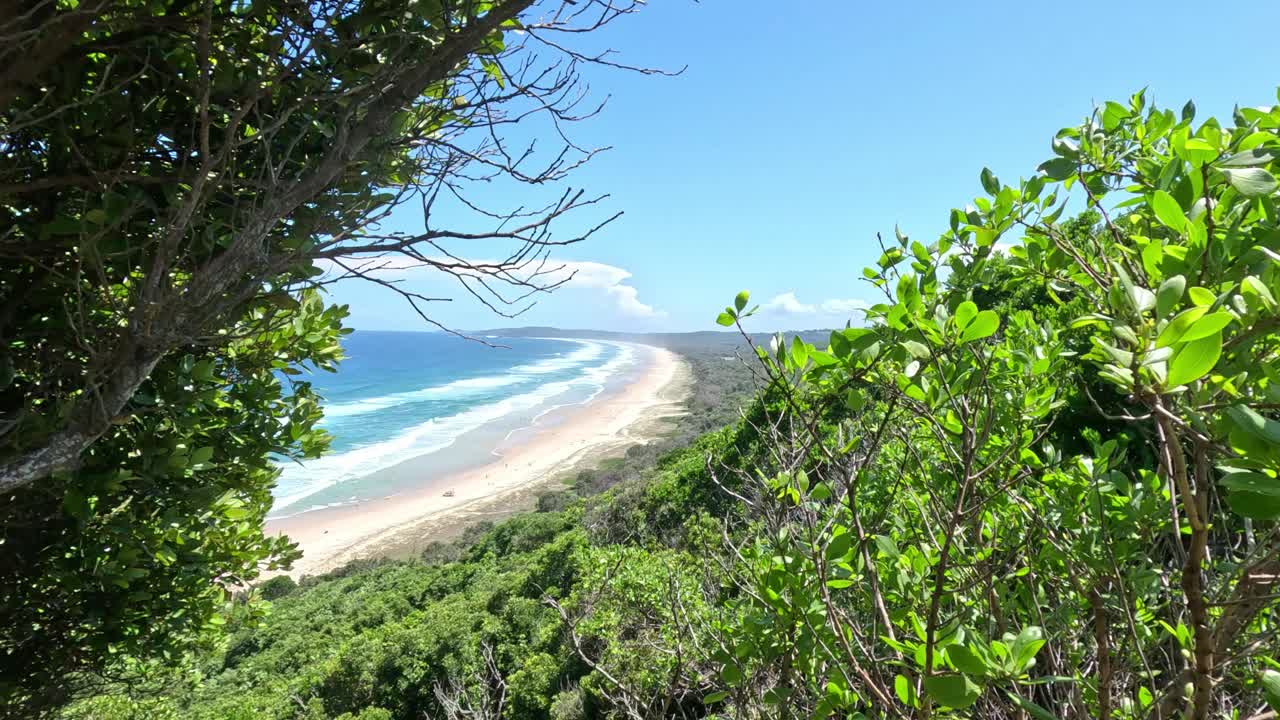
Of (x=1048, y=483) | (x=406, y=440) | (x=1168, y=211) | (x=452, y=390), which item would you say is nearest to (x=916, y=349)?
(x=1168, y=211)

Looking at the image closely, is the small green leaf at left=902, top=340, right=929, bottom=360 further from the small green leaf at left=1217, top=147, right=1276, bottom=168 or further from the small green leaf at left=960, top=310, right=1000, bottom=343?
the small green leaf at left=1217, top=147, right=1276, bottom=168

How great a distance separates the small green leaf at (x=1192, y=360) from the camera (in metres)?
0.68

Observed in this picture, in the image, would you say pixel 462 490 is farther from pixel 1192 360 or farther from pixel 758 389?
pixel 1192 360

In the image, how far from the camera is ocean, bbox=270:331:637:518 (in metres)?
29.6

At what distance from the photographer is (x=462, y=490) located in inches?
1134

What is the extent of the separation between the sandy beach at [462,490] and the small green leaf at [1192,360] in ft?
82.8

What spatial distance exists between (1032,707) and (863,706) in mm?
1298

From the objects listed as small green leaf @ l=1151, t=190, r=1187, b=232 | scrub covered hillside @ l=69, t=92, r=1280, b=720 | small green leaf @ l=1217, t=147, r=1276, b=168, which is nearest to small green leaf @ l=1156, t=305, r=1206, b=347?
scrub covered hillside @ l=69, t=92, r=1280, b=720

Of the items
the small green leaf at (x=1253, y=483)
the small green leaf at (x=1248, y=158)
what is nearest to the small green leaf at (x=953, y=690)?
the small green leaf at (x=1253, y=483)

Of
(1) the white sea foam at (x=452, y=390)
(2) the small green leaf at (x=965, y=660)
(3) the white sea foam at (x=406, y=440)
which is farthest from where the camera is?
(1) the white sea foam at (x=452, y=390)

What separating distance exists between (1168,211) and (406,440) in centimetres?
4181

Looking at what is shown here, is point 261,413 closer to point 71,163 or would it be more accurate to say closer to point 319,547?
point 71,163

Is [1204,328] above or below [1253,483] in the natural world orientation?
above

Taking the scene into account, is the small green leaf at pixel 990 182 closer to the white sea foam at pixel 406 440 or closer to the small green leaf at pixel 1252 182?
the small green leaf at pixel 1252 182
